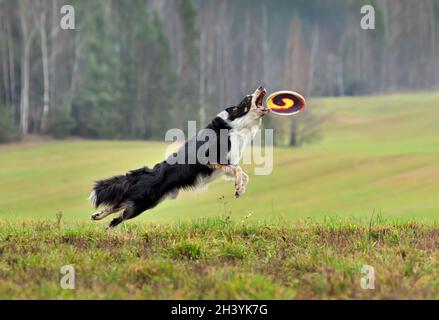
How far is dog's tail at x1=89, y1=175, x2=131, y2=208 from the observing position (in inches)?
402

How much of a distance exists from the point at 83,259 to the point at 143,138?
59.7 m

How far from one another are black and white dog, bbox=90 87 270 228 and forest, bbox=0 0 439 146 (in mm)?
47250

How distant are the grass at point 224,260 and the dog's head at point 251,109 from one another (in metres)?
1.62

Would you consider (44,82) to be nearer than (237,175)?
No

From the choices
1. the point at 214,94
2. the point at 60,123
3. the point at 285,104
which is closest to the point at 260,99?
the point at 285,104

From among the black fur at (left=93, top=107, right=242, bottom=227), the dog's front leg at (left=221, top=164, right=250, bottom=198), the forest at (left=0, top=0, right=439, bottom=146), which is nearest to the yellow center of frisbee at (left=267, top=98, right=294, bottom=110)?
the black fur at (left=93, top=107, right=242, bottom=227)

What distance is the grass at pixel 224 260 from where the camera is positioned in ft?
21.4

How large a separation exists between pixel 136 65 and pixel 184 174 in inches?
2361

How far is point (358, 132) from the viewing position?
224ft

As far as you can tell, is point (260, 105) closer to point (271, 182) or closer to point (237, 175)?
point (237, 175)

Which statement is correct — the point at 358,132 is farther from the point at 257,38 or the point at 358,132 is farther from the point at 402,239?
the point at 402,239

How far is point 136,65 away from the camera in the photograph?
226ft

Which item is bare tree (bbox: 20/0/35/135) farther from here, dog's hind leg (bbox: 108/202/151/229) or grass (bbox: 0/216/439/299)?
grass (bbox: 0/216/439/299)
